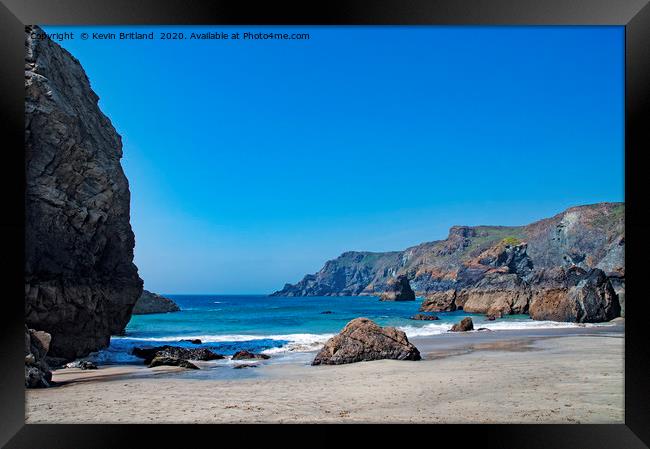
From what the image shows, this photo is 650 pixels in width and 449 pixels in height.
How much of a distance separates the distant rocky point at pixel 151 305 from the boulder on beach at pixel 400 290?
20.1 metres

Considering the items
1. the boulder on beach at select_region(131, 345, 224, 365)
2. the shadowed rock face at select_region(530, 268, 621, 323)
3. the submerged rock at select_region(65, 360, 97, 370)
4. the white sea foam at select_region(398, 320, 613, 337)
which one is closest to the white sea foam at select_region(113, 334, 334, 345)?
the white sea foam at select_region(398, 320, 613, 337)

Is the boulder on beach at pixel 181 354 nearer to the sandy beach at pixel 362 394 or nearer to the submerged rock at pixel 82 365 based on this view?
the submerged rock at pixel 82 365

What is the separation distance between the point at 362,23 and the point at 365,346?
4.64m

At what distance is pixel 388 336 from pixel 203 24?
198 inches

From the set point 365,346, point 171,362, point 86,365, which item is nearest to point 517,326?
point 365,346

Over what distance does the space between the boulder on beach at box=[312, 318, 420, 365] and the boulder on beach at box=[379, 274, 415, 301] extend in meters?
36.2

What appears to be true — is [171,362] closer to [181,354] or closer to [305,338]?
[181,354]

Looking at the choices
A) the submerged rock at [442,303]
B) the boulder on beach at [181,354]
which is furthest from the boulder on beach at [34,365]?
the submerged rock at [442,303]

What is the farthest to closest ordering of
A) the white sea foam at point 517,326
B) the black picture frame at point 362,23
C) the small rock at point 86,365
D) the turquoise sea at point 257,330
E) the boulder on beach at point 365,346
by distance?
1. the white sea foam at point 517,326
2. the turquoise sea at point 257,330
3. the small rock at point 86,365
4. the boulder on beach at point 365,346
5. the black picture frame at point 362,23

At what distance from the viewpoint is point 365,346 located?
714 cm

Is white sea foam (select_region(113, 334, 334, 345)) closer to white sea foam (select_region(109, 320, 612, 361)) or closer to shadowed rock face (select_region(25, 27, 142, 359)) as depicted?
white sea foam (select_region(109, 320, 612, 361))

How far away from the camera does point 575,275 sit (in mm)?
22594

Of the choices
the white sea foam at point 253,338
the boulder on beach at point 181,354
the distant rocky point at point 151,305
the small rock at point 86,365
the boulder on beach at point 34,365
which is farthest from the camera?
the distant rocky point at point 151,305

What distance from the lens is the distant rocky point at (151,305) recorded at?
29.7 m
